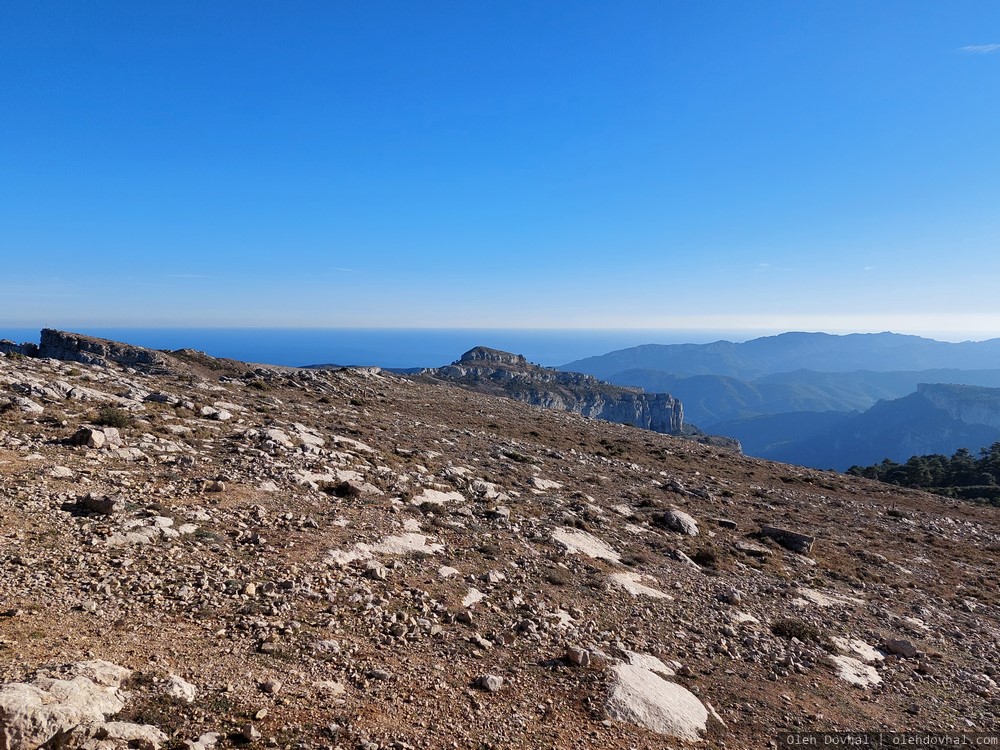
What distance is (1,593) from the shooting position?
6371mm

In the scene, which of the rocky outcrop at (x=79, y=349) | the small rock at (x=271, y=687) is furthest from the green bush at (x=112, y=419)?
the rocky outcrop at (x=79, y=349)

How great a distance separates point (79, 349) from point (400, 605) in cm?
5314

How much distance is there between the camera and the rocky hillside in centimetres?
564

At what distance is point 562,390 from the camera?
14012 centimetres

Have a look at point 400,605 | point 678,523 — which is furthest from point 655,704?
point 678,523

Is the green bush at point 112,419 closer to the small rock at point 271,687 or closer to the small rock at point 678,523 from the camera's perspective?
the small rock at point 271,687

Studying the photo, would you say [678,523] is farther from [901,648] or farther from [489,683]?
[489,683]

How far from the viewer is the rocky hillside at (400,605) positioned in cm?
564

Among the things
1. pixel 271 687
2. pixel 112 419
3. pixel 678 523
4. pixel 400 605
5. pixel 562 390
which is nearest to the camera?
pixel 271 687

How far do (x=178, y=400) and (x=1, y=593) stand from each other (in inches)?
548

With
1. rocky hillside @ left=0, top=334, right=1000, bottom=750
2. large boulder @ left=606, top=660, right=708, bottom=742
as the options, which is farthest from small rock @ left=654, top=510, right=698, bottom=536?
large boulder @ left=606, top=660, right=708, bottom=742

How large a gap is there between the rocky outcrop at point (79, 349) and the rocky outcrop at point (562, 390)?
216ft

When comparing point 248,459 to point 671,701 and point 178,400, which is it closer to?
point 178,400

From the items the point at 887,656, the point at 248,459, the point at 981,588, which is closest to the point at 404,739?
the point at 248,459
